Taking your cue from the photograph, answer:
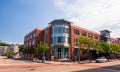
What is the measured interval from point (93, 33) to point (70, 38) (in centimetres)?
1727

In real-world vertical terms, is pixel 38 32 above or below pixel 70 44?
above

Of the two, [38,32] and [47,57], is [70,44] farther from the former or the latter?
[38,32]

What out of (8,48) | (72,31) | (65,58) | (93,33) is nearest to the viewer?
(65,58)

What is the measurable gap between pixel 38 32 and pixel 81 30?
1856 cm

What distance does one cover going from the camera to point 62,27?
167ft

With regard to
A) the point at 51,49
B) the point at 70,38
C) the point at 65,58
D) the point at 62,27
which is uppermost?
the point at 62,27

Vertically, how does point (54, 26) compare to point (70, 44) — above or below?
above

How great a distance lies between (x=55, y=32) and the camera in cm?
5134

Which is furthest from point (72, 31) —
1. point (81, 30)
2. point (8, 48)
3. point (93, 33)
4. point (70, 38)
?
point (8, 48)

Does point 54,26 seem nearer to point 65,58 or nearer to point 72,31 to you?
point 72,31

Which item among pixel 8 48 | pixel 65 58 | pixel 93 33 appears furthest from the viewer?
pixel 8 48

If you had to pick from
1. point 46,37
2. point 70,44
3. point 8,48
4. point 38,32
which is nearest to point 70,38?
point 70,44

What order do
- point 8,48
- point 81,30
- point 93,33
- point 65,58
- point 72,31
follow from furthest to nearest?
1. point 8,48
2. point 93,33
3. point 81,30
4. point 72,31
5. point 65,58

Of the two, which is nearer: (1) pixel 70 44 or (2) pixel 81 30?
(1) pixel 70 44
